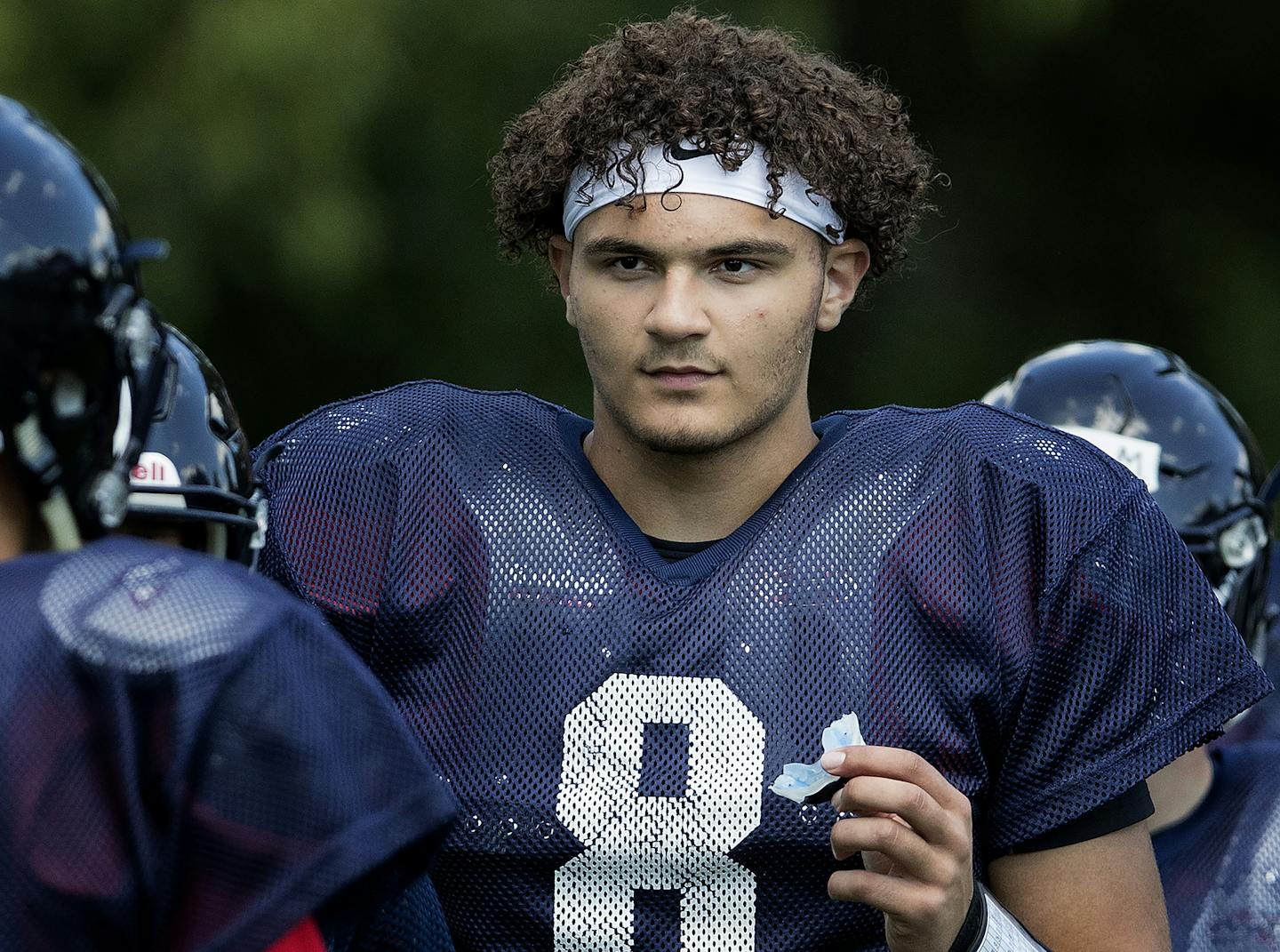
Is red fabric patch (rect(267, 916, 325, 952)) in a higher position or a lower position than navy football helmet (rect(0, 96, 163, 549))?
lower

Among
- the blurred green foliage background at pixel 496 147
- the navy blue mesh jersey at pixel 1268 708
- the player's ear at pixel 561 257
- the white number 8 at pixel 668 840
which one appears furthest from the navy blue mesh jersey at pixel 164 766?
the blurred green foliage background at pixel 496 147

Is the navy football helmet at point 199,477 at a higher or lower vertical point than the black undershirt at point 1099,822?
higher

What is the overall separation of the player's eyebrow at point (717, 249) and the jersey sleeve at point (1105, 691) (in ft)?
2.13

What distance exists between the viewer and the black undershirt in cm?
269

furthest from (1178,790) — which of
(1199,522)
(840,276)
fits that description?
(840,276)

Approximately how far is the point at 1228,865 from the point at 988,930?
49.0 inches

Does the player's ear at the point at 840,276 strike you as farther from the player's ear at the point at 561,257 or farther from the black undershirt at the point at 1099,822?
the black undershirt at the point at 1099,822

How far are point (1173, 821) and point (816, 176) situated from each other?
1.44 m

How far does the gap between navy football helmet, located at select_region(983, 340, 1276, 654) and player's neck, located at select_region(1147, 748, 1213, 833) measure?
533 mm

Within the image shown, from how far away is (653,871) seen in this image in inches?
103

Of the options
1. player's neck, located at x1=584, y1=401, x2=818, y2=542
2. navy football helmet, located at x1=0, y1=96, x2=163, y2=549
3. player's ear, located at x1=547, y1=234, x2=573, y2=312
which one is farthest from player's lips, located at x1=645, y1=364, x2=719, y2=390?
navy football helmet, located at x1=0, y1=96, x2=163, y2=549

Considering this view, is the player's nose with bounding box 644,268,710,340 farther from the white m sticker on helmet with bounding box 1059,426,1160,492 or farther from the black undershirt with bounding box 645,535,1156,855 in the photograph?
the white m sticker on helmet with bounding box 1059,426,1160,492

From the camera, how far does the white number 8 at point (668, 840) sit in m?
2.61

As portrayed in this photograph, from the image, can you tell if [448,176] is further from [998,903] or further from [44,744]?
[44,744]
